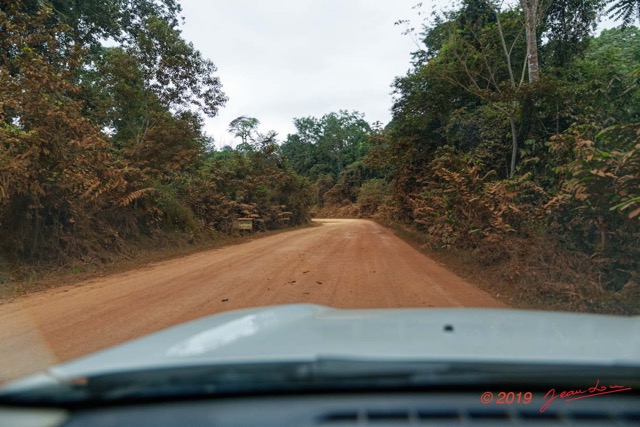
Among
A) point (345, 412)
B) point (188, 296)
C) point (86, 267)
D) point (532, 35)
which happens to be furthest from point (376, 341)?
point (532, 35)

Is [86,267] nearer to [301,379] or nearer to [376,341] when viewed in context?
[376,341]

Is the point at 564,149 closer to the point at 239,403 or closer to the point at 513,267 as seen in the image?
the point at 513,267

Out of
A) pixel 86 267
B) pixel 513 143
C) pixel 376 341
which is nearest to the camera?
pixel 376 341

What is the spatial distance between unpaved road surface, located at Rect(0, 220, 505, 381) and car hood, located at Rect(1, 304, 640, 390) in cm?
261

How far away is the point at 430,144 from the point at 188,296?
16.2 metres

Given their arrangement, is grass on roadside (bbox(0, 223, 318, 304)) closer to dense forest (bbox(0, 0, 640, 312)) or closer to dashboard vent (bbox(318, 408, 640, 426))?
dense forest (bbox(0, 0, 640, 312))

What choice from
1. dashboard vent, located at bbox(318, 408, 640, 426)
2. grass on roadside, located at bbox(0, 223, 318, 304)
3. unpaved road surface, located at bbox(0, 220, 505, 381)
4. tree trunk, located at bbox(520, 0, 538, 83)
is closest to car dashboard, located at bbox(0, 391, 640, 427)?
dashboard vent, located at bbox(318, 408, 640, 426)

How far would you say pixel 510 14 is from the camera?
44.3 ft

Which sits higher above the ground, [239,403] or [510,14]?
[510,14]

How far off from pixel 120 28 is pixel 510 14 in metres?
15.3

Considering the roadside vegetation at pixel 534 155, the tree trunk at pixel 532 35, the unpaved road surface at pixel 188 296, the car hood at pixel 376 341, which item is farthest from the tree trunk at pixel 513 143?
the car hood at pixel 376 341

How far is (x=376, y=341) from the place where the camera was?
195 cm

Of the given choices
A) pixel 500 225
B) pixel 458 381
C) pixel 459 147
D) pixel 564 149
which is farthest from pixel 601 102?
pixel 458 381

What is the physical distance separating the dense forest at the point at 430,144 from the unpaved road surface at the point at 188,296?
170cm
